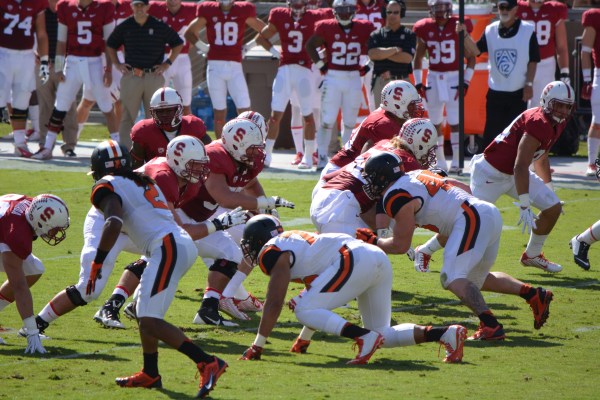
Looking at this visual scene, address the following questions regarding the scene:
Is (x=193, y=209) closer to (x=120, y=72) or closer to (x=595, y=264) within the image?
(x=595, y=264)

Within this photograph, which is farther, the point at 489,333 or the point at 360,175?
the point at 360,175

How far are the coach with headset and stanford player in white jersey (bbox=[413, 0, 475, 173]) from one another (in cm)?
20

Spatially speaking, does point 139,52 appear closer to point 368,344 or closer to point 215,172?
point 215,172

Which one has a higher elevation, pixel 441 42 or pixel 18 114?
pixel 441 42

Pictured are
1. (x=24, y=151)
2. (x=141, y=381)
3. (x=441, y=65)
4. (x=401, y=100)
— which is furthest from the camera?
(x=24, y=151)

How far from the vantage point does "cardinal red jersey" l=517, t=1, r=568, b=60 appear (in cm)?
1492

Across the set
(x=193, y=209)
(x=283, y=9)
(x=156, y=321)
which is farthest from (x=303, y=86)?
→ (x=156, y=321)

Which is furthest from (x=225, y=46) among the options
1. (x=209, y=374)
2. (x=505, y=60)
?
(x=209, y=374)

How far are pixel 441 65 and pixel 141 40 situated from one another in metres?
3.75

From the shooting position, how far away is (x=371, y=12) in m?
15.8

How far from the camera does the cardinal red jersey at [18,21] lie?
15.0 meters

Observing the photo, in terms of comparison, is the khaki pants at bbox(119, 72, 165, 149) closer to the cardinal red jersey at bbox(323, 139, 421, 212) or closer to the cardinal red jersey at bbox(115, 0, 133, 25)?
the cardinal red jersey at bbox(115, 0, 133, 25)

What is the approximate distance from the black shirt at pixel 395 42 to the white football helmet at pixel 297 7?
1.04 m

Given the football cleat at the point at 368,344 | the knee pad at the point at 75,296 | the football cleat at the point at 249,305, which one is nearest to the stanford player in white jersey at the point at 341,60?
the football cleat at the point at 249,305
